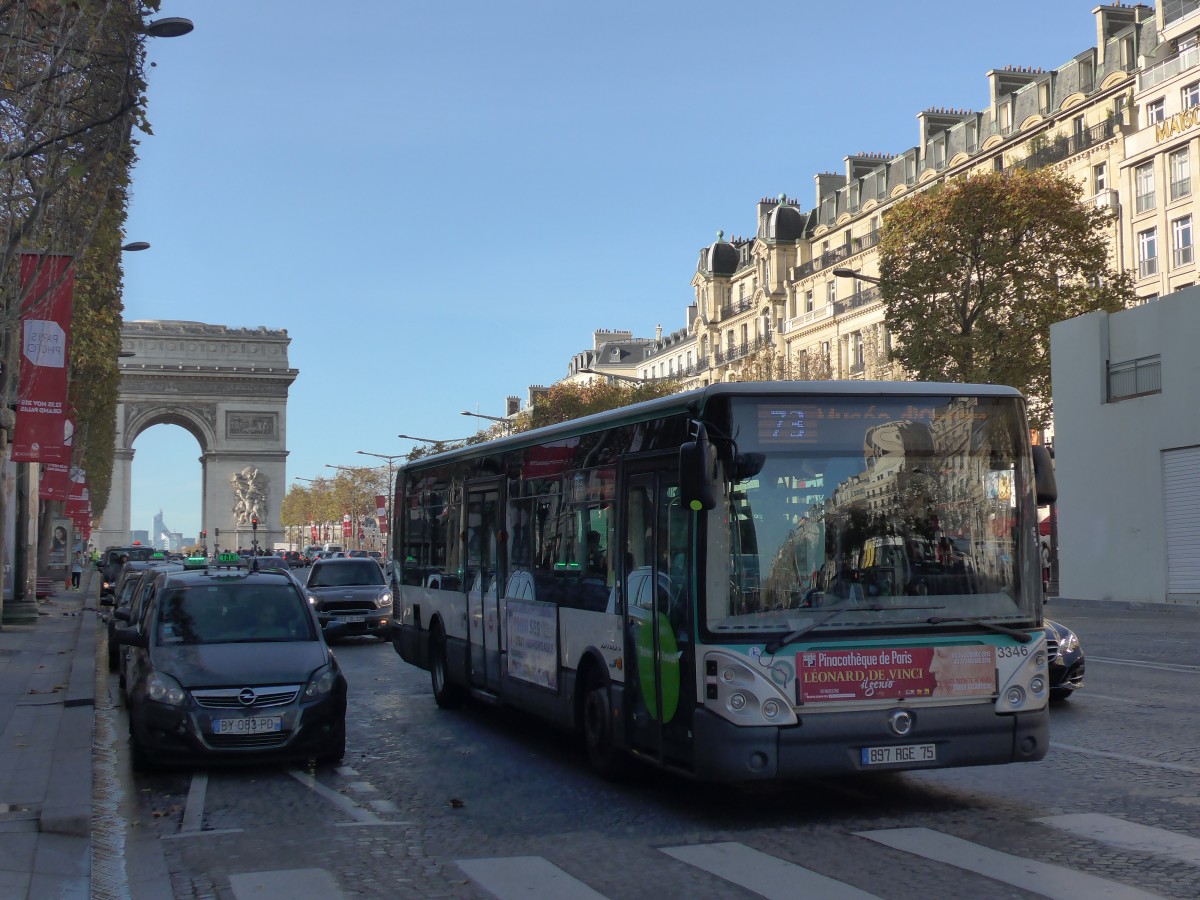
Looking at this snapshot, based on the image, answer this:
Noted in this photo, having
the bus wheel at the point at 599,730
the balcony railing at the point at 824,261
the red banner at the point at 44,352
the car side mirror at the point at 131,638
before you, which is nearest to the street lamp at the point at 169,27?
the red banner at the point at 44,352

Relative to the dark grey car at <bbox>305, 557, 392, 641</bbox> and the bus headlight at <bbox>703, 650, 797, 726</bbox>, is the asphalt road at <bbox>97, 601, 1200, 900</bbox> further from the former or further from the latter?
the dark grey car at <bbox>305, 557, 392, 641</bbox>

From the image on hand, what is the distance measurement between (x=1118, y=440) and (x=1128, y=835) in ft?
92.5

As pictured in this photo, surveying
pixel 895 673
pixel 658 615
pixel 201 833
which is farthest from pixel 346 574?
pixel 895 673

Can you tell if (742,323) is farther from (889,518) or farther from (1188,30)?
(889,518)

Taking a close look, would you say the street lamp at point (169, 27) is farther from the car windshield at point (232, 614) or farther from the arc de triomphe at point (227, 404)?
the arc de triomphe at point (227, 404)

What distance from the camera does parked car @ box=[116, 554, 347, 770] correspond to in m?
10.4

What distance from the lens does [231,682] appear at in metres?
10.6

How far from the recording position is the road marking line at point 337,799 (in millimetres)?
8875

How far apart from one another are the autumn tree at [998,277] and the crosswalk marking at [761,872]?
3505cm

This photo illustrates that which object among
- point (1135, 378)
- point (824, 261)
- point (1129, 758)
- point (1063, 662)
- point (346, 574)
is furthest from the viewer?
point (824, 261)

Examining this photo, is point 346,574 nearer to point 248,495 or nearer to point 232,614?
point 232,614

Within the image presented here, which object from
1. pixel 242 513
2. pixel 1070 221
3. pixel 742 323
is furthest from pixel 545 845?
pixel 242 513

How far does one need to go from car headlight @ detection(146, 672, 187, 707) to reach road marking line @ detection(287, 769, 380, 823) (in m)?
1.01

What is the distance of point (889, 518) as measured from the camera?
8.35 m
